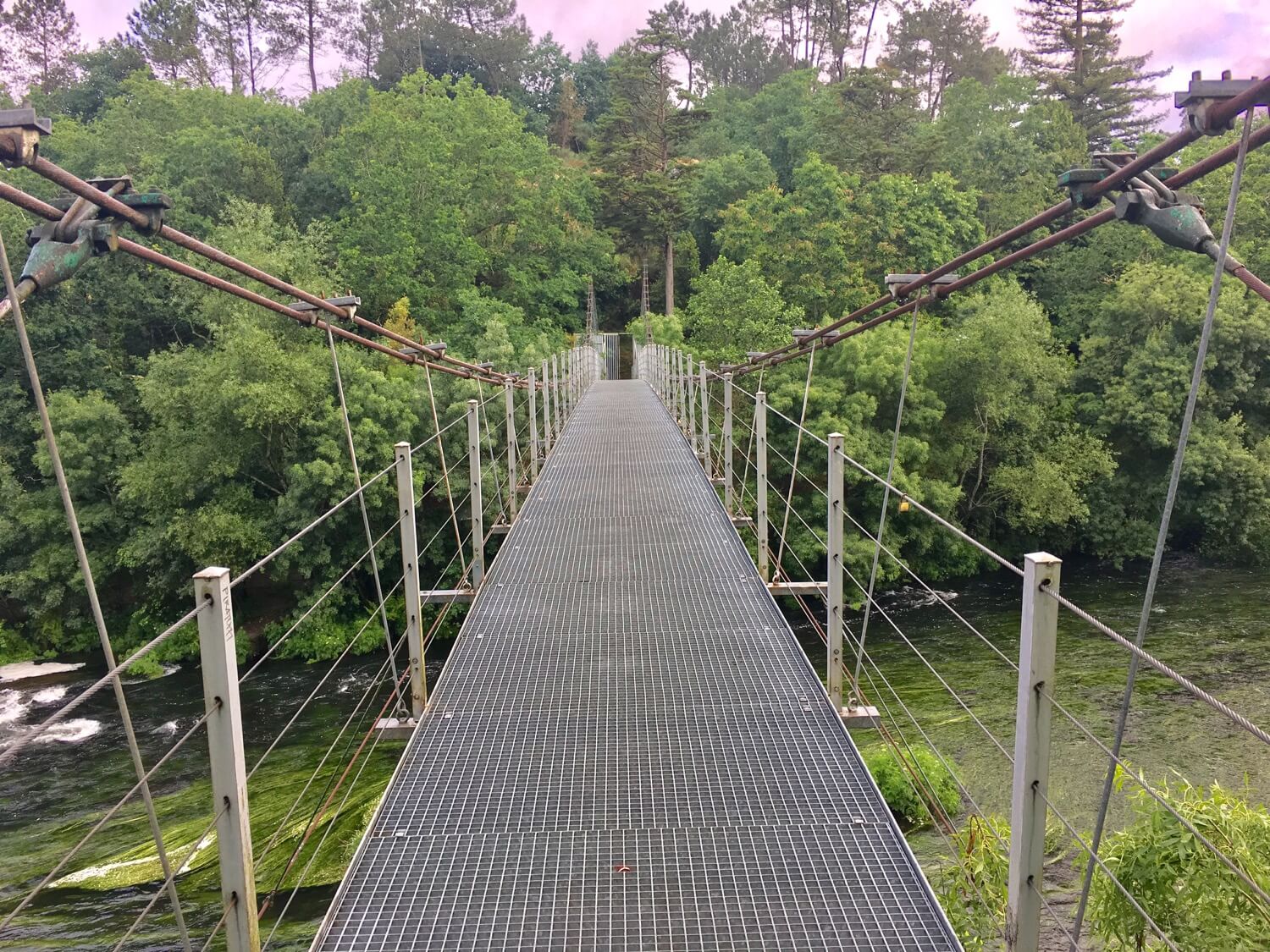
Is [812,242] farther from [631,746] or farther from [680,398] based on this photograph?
[631,746]

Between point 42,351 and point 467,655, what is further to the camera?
point 42,351

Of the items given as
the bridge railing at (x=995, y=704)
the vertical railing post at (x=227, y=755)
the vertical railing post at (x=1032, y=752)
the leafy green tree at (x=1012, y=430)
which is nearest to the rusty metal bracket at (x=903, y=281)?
the bridge railing at (x=995, y=704)

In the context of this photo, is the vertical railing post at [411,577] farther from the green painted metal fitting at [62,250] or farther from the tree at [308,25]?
the tree at [308,25]

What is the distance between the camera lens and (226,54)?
32.0 m

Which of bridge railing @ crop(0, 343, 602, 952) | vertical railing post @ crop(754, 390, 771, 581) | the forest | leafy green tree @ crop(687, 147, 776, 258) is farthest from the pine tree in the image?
vertical railing post @ crop(754, 390, 771, 581)

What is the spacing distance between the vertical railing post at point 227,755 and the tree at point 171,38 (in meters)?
35.0

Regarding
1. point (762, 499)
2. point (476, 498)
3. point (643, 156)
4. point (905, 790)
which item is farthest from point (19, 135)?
point (643, 156)

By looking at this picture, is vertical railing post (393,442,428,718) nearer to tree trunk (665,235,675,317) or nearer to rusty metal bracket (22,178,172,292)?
rusty metal bracket (22,178,172,292)

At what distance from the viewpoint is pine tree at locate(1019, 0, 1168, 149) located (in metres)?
24.1

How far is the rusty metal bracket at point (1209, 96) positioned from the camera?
1.71m

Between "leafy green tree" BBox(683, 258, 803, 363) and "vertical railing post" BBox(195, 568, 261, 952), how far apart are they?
16.4m

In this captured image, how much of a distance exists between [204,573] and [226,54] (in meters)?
36.3

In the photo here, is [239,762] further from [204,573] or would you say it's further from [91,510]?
[91,510]

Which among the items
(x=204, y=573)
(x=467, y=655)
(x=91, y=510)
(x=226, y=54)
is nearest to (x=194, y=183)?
(x=91, y=510)
